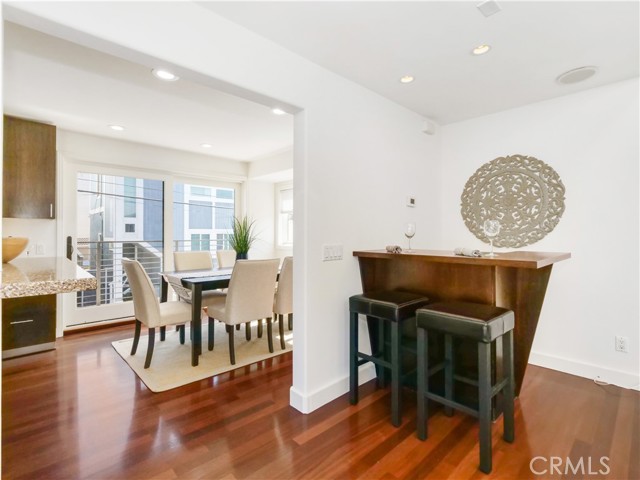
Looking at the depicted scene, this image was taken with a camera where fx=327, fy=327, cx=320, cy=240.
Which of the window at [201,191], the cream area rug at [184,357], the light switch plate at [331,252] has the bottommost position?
the cream area rug at [184,357]

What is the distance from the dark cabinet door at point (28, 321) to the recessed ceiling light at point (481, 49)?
14.3 feet

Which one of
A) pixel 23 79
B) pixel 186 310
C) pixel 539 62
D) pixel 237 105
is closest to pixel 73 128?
pixel 23 79

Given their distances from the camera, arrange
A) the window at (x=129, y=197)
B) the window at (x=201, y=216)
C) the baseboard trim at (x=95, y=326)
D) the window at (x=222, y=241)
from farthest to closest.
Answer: the window at (x=222, y=241)
the window at (x=201, y=216)
the window at (x=129, y=197)
the baseboard trim at (x=95, y=326)

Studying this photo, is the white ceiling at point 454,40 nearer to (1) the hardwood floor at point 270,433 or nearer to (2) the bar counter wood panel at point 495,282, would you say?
(2) the bar counter wood panel at point 495,282

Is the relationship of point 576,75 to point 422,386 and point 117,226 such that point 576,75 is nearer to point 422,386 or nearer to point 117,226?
point 422,386

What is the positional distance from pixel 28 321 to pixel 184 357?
63.9 inches

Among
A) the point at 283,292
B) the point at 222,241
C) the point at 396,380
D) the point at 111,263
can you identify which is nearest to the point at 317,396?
the point at 396,380

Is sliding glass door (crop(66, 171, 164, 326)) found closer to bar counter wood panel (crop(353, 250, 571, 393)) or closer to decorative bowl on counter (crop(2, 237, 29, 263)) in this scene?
decorative bowl on counter (crop(2, 237, 29, 263))

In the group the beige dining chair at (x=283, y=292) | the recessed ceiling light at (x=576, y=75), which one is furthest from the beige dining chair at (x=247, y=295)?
the recessed ceiling light at (x=576, y=75)

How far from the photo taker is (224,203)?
5.48 meters

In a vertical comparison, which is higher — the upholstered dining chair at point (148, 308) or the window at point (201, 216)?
the window at point (201, 216)

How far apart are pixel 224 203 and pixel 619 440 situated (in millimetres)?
5210

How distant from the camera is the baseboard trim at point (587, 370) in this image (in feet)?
8.29

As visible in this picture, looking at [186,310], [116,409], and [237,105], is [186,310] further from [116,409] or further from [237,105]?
[237,105]
